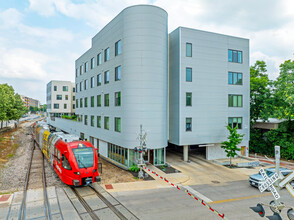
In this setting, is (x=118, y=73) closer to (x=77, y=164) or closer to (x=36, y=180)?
(x=77, y=164)

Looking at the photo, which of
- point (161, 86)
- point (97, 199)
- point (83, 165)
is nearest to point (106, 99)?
point (161, 86)

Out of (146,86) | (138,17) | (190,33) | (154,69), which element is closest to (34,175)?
(146,86)

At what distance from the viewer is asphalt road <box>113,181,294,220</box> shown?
37.2 feet

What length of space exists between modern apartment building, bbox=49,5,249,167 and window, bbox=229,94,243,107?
0.13m

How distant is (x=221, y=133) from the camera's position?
25688 mm

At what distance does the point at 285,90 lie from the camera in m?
24.4

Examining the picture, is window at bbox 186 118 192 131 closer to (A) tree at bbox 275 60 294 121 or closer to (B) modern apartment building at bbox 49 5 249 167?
(B) modern apartment building at bbox 49 5 249 167

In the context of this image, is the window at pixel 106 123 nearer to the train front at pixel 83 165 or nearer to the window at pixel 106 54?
the window at pixel 106 54

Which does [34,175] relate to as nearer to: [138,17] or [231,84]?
[138,17]

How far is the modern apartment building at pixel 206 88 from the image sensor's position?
23578 mm

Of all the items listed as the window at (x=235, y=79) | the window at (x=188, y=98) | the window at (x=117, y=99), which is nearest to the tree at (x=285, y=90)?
the window at (x=235, y=79)

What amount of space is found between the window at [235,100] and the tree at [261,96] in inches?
157

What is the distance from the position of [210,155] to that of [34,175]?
65.7 feet

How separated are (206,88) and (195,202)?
15.3 m
